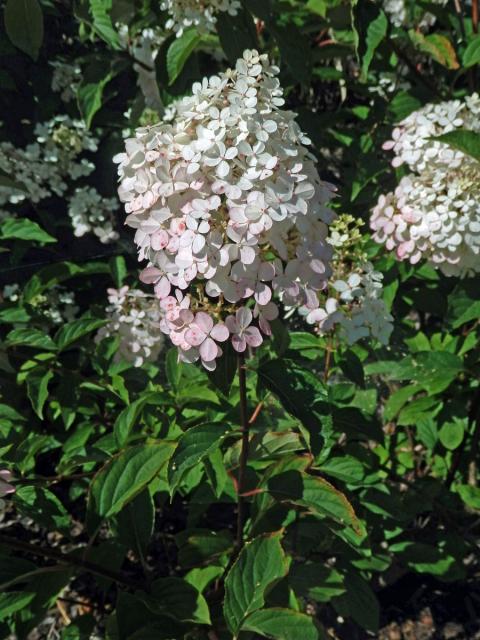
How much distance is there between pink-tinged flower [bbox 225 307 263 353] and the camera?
3.22 ft

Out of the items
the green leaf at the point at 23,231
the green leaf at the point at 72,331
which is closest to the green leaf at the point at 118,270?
the green leaf at the point at 23,231

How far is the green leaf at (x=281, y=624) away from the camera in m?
1.15

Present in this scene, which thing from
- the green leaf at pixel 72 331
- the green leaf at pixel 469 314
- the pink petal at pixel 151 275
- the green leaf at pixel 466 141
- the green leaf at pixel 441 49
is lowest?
the green leaf at pixel 469 314

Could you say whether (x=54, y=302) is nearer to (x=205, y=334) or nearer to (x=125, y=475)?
(x=125, y=475)

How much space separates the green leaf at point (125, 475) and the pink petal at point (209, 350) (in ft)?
1.16

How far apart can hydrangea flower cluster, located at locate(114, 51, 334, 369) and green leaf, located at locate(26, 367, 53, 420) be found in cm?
64

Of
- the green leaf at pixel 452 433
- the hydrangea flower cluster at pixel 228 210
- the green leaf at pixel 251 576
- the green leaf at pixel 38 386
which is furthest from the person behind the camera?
the green leaf at pixel 452 433

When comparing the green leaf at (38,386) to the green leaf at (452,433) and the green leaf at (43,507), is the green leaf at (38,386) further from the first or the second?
the green leaf at (452,433)

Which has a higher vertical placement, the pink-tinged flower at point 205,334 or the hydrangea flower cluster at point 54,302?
the hydrangea flower cluster at point 54,302

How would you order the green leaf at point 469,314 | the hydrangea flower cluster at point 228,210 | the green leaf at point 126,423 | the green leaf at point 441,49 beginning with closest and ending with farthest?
the hydrangea flower cluster at point 228,210
the green leaf at point 126,423
the green leaf at point 469,314
the green leaf at point 441,49

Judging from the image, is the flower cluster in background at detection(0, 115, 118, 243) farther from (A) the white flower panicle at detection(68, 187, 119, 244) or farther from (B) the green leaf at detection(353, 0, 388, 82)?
(B) the green leaf at detection(353, 0, 388, 82)

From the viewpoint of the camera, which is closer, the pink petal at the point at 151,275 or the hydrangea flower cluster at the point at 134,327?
the pink petal at the point at 151,275

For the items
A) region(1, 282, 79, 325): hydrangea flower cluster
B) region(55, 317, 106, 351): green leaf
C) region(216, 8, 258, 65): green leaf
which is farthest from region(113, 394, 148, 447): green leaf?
region(216, 8, 258, 65): green leaf

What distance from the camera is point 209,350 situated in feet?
3.23
